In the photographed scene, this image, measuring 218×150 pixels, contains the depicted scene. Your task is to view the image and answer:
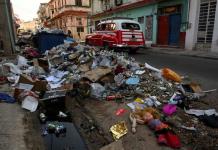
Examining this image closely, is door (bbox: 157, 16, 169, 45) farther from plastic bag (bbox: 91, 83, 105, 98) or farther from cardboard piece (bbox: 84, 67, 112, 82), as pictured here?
plastic bag (bbox: 91, 83, 105, 98)

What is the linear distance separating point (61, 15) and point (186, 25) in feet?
109

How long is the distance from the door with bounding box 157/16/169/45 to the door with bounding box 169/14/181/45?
355mm

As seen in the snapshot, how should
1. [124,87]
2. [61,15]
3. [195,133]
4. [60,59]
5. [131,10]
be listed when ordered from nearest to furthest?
[195,133] → [124,87] → [60,59] → [131,10] → [61,15]

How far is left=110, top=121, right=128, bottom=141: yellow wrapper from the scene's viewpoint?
3750mm

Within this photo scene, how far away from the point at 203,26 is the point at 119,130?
39.2ft

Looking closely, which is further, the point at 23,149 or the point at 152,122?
the point at 152,122

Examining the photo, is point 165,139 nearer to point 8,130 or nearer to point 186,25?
point 8,130

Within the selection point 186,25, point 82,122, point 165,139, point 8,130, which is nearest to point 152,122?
point 165,139

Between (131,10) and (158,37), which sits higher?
(131,10)

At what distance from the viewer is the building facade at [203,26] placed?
13.0 meters

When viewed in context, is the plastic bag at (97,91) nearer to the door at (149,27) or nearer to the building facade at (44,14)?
the door at (149,27)

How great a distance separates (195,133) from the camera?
11.9ft

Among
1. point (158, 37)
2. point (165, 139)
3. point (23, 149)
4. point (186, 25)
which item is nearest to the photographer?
point (23, 149)

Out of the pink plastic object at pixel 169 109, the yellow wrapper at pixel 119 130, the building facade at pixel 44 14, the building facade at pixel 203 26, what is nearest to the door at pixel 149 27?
the building facade at pixel 203 26
